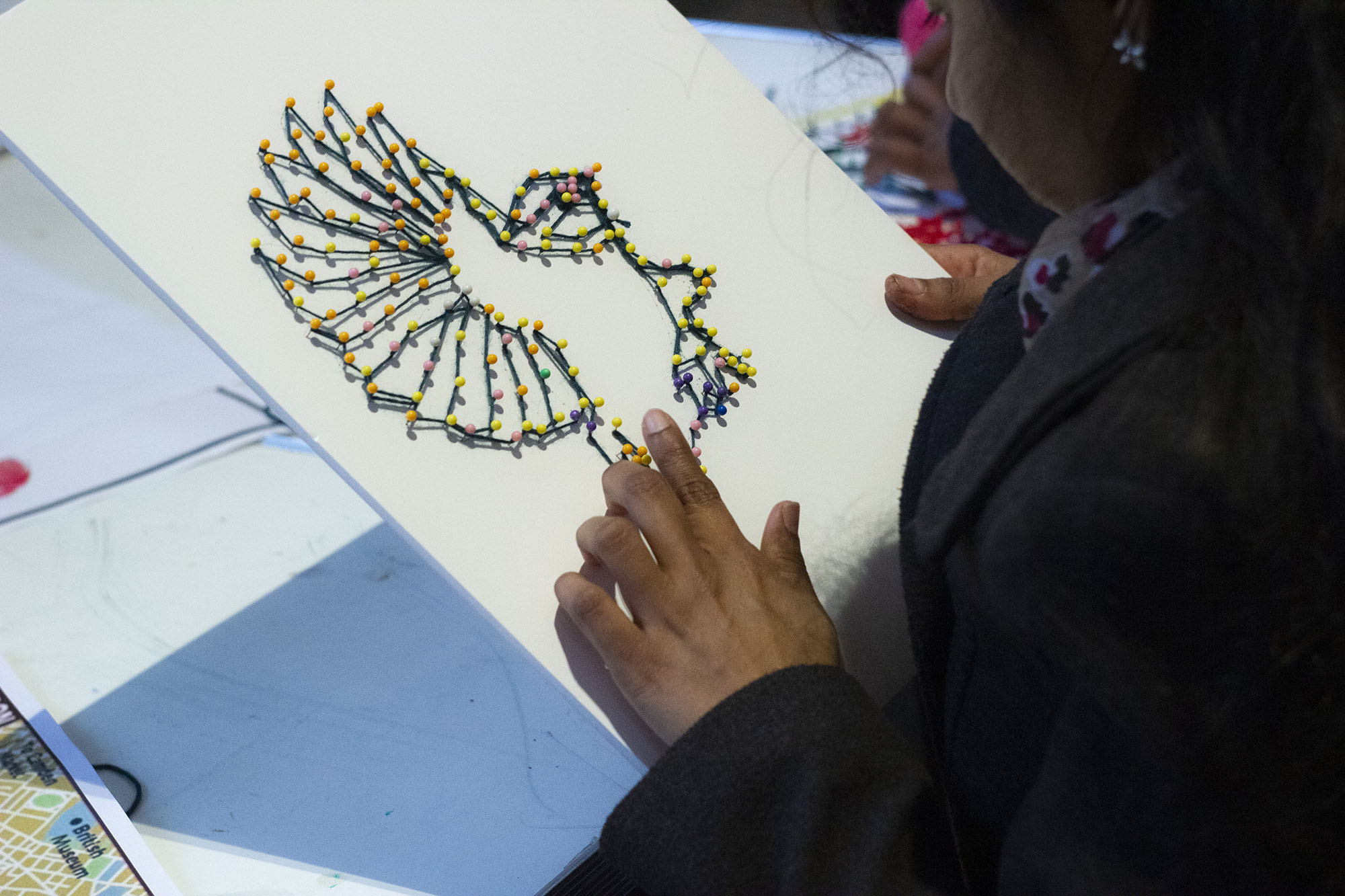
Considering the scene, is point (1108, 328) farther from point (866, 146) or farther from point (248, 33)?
point (866, 146)

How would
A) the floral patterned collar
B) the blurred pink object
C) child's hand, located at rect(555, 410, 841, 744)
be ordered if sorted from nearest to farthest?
the floral patterned collar < child's hand, located at rect(555, 410, 841, 744) < the blurred pink object

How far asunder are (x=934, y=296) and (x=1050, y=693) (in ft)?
1.21

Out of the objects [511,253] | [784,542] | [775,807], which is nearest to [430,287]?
[511,253]

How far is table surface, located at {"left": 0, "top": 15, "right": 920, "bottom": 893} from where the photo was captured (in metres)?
0.72

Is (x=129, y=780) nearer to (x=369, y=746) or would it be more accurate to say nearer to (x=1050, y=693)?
(x=369, y=746)

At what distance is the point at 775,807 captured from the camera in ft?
1.69

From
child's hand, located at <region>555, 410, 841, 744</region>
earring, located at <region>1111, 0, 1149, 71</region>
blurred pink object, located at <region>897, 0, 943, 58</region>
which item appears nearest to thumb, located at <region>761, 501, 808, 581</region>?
child's hand, located at <region>555, 410, 841, 744</region>

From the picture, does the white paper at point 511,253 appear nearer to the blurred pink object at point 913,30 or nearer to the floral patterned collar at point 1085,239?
the floral patterned collar at point 1085,239

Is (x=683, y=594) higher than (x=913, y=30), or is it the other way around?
(x=913, y=30)

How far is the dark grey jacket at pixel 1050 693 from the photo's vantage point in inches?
14.4

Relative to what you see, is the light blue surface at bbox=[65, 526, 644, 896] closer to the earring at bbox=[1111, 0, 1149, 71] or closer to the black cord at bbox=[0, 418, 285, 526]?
the black cord at bbox=[0, 418, 285, 526]

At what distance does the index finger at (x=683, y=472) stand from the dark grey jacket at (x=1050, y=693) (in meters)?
0.13

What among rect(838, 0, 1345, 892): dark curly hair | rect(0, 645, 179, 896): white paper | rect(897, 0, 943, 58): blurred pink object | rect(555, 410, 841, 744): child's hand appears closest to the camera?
rect(838, 0, 1345, 892): dark curly hair

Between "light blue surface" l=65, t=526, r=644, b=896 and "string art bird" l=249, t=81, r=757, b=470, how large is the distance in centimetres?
19
